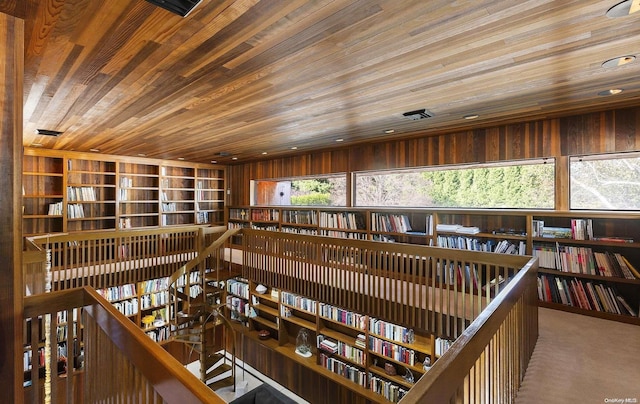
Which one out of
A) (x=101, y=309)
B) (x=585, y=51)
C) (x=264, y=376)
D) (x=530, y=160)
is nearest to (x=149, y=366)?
(x=101, y=309)

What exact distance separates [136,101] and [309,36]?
6.85 feet

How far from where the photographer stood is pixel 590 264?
322 centimetres

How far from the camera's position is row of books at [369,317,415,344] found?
13.2 ft

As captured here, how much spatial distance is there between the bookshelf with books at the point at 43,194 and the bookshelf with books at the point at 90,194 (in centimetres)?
16

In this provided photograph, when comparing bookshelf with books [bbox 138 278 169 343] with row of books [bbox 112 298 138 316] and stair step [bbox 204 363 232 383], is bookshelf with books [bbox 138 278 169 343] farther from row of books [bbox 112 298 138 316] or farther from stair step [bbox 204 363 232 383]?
stair step [bbox 204 363 232 383]

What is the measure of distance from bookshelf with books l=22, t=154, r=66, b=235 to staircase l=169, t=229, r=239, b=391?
101 inches

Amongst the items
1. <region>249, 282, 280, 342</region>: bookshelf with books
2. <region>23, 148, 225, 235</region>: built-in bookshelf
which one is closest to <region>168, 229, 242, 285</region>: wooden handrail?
<region>249, 282, 280, 342</region>: bookshelf with books

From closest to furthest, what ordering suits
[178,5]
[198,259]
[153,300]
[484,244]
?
[178,5], [484,244], [198,259], [153,300]

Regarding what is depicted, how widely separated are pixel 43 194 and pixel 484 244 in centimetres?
756

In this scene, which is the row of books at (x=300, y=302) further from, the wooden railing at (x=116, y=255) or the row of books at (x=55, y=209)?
the row of books at (x=55, y=209)

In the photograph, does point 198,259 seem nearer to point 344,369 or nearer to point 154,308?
point 154,308

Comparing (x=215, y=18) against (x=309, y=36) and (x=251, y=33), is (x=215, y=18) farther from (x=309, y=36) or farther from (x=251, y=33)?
(x=309, y=36)

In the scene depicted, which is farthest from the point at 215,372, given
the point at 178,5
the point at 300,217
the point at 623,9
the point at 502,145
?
the point at 623,9

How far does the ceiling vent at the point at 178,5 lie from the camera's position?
1.43m
